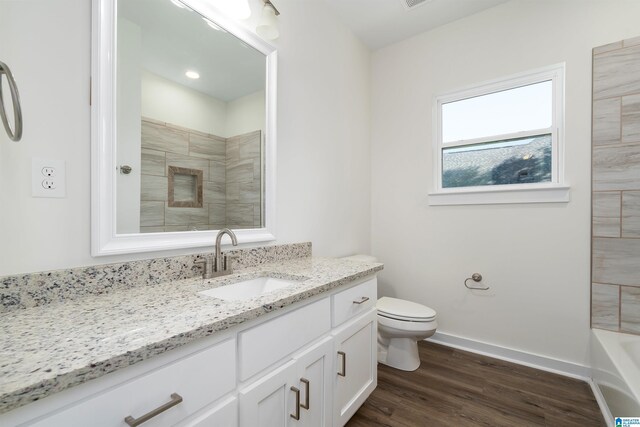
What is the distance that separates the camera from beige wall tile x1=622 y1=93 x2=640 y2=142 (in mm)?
1698

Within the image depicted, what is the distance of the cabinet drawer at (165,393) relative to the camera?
1.76ft

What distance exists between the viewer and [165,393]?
25.5 inches

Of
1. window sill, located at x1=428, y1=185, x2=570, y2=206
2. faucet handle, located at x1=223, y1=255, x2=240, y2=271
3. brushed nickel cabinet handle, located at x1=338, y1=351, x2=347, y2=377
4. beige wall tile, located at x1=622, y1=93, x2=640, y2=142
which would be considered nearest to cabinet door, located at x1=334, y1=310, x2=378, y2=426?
brushed nickel cabinet handle, located at x1=338, y1=351, x2=347, y2=377

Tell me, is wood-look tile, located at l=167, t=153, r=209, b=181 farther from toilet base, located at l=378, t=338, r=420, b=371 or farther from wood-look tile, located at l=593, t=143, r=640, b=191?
wood-look tile, located at l=593, t=143, r=640, b=191

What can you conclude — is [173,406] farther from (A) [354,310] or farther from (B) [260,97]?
(B) [260,97]

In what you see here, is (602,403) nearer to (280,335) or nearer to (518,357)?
(518,357)

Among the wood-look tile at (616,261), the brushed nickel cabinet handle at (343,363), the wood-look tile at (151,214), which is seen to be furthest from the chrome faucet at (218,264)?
the wood-look tile at (616,261)

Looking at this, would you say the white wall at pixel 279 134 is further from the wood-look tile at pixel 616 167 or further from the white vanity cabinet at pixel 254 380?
the wood-look tile at pixel 616 167

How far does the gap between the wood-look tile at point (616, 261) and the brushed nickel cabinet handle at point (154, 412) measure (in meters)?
2.41

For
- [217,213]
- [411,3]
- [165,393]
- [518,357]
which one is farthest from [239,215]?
[518,357]

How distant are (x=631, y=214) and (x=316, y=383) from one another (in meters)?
2.11

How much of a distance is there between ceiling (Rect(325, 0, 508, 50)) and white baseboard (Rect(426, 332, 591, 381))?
8.56ft

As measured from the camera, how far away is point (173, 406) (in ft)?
2.15

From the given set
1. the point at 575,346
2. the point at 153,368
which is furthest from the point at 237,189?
the point at 575,346
